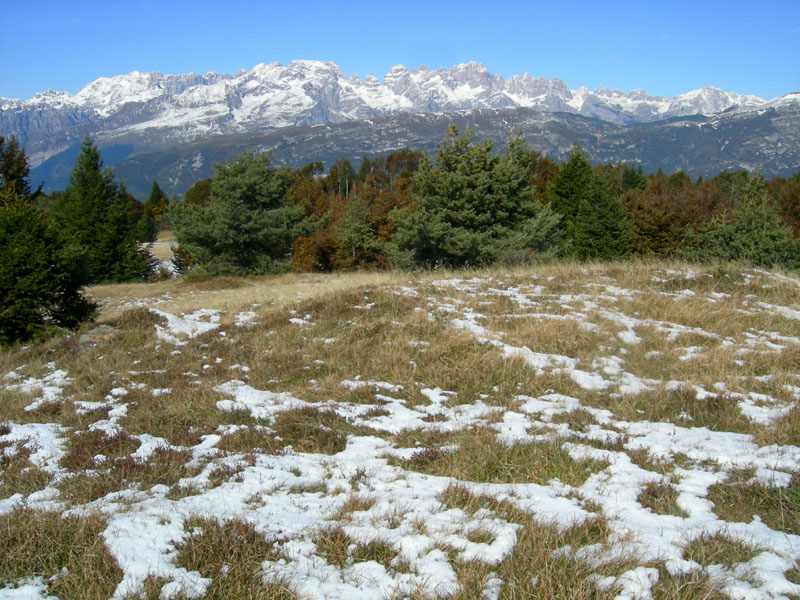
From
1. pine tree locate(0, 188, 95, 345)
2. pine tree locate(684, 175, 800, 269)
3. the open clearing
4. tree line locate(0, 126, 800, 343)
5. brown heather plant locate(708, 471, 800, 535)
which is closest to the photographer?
the open clearing

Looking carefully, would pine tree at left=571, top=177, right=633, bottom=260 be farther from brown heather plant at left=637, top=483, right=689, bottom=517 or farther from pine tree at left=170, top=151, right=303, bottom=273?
brown heather plant at left=637, top=483, right=689, bottom=517

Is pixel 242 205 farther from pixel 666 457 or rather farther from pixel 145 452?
pixel 666 457

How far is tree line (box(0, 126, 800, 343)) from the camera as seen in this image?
13617 millimetres

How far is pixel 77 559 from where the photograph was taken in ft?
9.90

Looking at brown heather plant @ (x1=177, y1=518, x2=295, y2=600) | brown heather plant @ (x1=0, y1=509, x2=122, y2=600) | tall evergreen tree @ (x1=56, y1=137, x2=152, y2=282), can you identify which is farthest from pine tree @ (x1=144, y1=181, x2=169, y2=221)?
brown heather plant @ (x1=177, y1=518, x2=295, y2=600)

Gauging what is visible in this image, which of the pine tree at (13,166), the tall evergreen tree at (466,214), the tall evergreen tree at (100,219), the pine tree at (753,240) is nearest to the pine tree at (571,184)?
the tall evergreen tree at (466,214)

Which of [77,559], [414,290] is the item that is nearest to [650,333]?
[414,290]

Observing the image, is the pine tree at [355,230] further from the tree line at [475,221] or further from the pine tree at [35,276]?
the pine tree at [35,276]

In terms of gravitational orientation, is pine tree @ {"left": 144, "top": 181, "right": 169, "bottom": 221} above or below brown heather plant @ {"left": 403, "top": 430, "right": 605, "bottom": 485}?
above

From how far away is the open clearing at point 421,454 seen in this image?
299cm

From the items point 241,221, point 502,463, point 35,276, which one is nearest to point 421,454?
point 502,463

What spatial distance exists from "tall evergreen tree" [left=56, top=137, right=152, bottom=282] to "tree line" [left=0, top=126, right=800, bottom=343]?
0.08 m

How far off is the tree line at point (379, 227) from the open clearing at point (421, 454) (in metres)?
4.38

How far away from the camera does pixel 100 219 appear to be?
3291 cm
